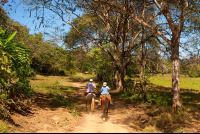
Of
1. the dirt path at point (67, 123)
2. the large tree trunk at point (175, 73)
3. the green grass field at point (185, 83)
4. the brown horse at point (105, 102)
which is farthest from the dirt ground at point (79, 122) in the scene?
the green grass field at point (185, 83)

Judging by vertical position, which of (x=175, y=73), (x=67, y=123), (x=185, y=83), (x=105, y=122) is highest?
(x=175, y=73)

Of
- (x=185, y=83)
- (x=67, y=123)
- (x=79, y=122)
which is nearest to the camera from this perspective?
(x=67, y=123)

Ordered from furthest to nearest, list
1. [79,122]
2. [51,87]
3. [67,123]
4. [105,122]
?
[51,87]
[105,122]
[79,122]
[67,123]

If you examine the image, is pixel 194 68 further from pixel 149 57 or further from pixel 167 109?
pixel 167 109

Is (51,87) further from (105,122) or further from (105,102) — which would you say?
(105,122)

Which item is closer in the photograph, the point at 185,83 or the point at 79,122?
the point at 79,122

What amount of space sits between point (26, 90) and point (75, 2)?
329 inches

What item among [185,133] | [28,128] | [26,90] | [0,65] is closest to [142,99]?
[185,133]

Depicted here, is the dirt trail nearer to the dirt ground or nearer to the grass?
the dirt ground

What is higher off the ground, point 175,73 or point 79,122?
point 175,73

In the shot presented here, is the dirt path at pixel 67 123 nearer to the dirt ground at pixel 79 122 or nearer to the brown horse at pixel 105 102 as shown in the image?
the dirt ground at pixel 79 122

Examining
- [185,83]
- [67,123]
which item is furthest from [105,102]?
[185,83]

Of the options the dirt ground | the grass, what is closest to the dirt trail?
the dirt ground

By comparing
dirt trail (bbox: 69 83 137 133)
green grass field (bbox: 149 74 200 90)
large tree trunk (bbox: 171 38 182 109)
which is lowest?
dirt trail (bbox: 69 83 137 133)
